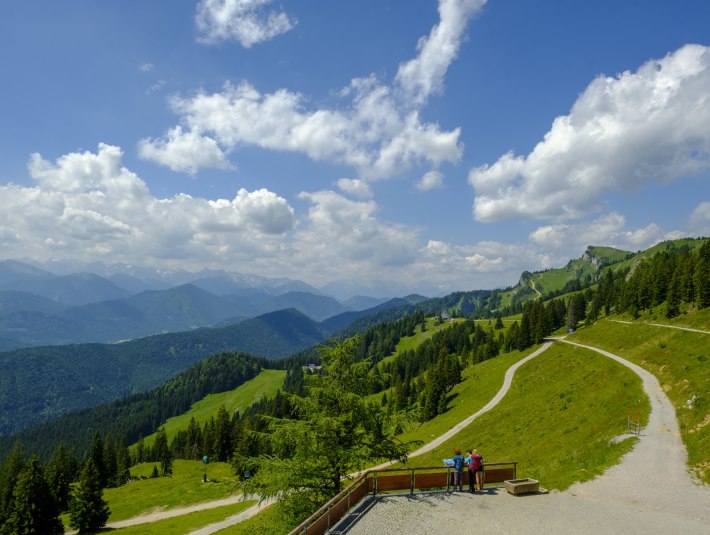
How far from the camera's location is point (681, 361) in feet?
136

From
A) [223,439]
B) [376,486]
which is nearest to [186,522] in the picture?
[223,439]

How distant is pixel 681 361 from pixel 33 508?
264ft

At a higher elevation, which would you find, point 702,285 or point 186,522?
point 702,285

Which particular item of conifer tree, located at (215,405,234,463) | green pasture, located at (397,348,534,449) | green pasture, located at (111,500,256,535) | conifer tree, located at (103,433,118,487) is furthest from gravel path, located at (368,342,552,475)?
conifer tree, located at (103,433,118,487)

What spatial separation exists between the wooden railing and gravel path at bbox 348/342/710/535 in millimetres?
630

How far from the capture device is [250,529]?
17656mm

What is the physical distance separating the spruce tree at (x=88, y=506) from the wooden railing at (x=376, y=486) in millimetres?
54496

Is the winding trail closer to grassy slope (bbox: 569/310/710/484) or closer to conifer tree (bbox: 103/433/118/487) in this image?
grassy slope (bbox: 569/310/710/484)

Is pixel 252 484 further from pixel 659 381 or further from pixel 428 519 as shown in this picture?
pixel 659 381

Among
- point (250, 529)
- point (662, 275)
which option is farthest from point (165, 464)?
point (662, 275)

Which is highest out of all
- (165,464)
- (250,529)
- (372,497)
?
(372,497)

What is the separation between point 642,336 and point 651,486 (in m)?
50.0

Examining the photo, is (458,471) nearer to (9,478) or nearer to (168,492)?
(168,492)

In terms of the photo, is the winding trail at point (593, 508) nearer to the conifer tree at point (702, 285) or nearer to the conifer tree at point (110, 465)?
the conifer tree at point (702, 285)
